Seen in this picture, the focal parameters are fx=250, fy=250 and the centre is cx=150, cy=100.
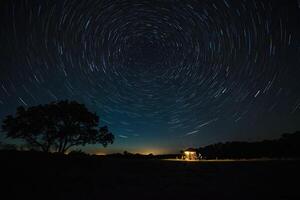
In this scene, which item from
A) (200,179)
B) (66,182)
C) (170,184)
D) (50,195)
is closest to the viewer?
(50,195)

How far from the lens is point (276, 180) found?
1233 cm

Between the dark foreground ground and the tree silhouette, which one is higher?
the tree silhouette

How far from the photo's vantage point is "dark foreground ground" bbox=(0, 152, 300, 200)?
31.3 ft

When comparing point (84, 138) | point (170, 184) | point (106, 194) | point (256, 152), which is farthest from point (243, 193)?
point (256, 152)

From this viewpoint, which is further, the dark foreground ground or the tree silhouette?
the tree silhouette

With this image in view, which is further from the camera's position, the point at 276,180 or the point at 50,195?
the point at 276,180

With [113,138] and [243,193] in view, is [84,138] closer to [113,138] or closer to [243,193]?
[113,138]

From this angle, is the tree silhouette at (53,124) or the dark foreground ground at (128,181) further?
the tree silhouette at (53,124)

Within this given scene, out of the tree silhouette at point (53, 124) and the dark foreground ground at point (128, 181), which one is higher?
the tree silhouette at point (53, 124)

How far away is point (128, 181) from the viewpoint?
488 inches

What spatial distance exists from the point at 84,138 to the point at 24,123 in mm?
7319

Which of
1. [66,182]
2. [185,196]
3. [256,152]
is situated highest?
[256,152]

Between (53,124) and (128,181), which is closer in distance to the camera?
(128,181)

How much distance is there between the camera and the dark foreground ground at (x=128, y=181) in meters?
9.55
